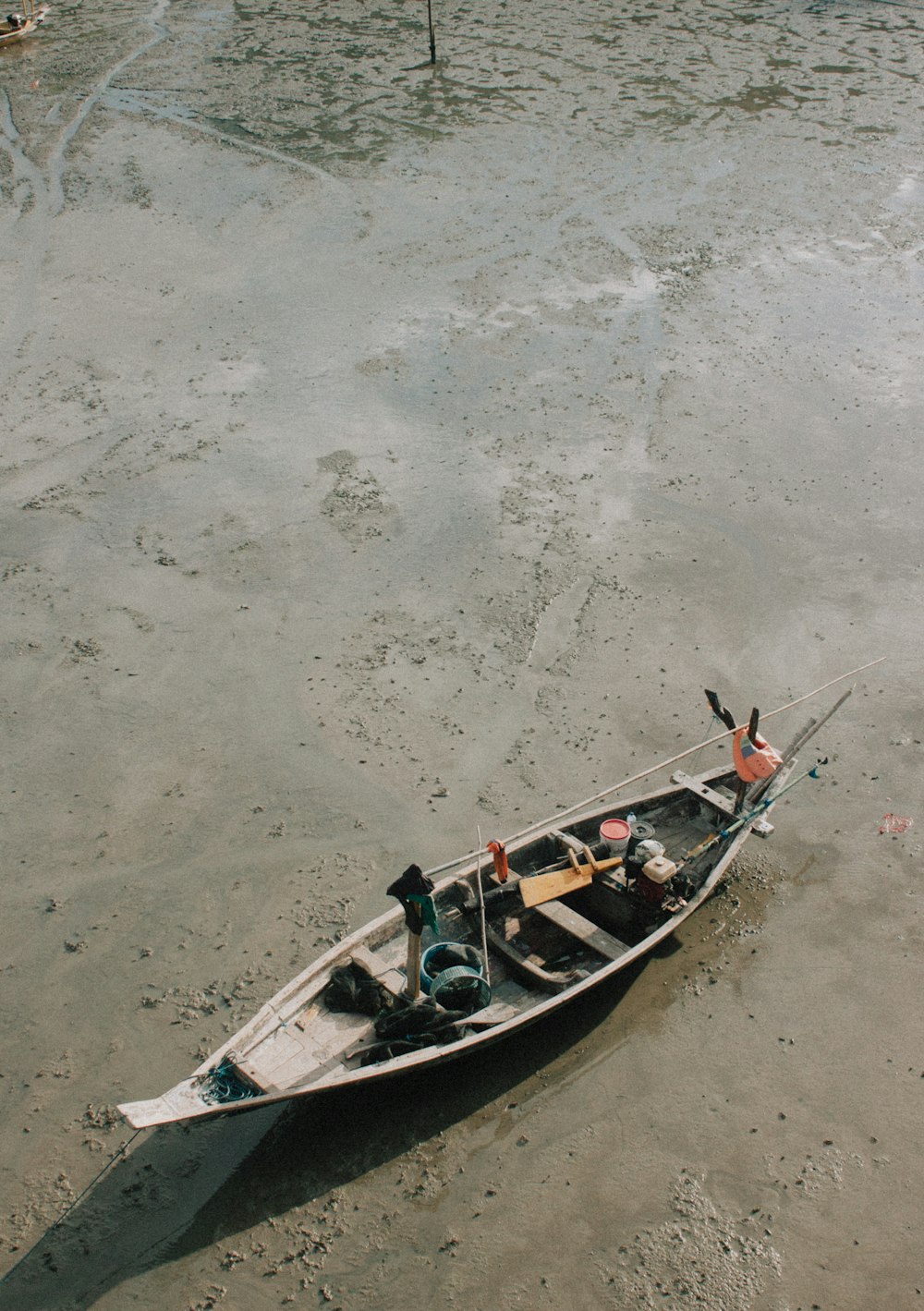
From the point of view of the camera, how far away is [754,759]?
34.9 ft

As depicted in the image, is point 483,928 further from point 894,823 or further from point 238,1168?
point 894,823

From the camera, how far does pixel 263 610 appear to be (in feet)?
47.4

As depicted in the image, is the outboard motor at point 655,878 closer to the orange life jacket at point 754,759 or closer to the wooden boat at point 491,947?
the wooden boat at point 491,947

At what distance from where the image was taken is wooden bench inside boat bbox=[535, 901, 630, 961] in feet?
32.2

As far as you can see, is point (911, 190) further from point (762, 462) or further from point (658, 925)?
point (658, 925)

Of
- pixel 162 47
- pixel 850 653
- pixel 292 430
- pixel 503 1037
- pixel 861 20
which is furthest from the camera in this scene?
pixel 861 20

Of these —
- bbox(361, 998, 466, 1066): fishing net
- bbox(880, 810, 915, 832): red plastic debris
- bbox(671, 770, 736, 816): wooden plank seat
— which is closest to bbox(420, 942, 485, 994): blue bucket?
bbox(361, 998, 466, 1066): fishing net

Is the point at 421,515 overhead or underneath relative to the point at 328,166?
underneath

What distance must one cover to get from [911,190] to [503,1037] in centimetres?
2462

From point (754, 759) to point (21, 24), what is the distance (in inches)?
1430

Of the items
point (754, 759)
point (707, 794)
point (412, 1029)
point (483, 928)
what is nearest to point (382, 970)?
point (412, 1029)

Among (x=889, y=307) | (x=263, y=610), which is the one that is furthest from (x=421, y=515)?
(x=889, y=307)

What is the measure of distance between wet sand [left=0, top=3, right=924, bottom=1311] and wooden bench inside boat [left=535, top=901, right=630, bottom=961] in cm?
74

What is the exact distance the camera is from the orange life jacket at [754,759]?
34.8 ft
